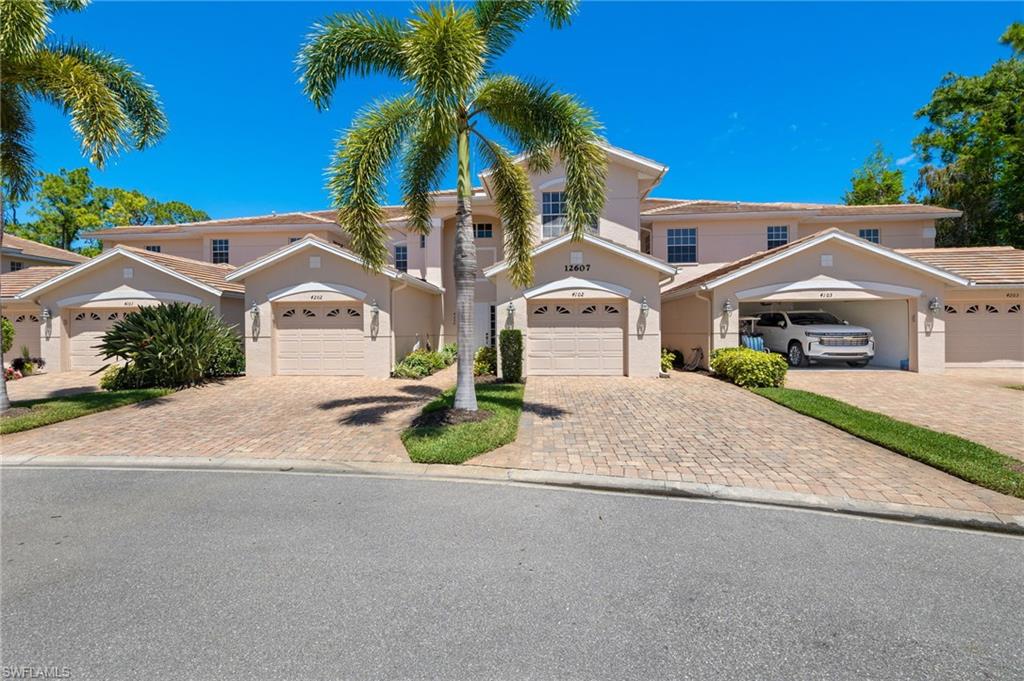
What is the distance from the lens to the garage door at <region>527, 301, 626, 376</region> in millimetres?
14805

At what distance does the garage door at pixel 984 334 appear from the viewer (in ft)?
50.4

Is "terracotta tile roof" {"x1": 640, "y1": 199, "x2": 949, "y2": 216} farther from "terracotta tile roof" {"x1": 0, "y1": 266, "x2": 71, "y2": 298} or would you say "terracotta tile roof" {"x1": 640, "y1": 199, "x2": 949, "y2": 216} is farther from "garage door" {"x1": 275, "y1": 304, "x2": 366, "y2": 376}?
"terracotta tile roof" {"x1": 0, "y1": 266, "x2": 71, "y2": 298}

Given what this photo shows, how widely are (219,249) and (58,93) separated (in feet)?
47.9

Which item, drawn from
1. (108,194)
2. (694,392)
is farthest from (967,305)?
(108,194)

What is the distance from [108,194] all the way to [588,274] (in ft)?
141

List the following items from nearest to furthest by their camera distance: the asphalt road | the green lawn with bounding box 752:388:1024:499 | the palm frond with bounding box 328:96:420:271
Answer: the asphalt road
the green lawn with bounding box 752:388:1024:499
the palm frond with bounding box 328:96:420:271

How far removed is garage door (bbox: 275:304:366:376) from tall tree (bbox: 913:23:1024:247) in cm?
2988

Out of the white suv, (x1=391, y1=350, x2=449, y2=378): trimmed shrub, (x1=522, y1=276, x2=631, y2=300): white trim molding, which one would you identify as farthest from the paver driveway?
the white suv

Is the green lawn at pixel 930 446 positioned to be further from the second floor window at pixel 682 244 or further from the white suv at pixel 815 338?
the second floor window at pixel 682 244

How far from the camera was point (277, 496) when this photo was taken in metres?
5.27

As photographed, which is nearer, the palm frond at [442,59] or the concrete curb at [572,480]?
the concrete curb at [572,480]

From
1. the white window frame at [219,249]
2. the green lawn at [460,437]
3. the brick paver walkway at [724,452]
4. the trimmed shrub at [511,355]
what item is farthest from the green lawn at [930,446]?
the white window frame at [219,249]

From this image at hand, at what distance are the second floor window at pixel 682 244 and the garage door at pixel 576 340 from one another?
7.76 meters

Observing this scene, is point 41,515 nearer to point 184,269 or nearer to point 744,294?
point 184,269
